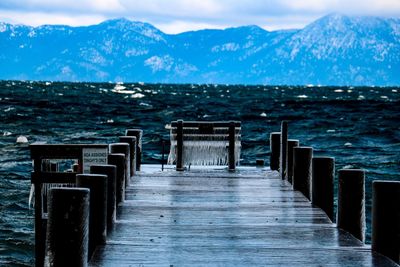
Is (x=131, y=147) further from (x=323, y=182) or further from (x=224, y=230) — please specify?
(x=224, y=230)

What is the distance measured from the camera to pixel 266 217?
37.2 feet

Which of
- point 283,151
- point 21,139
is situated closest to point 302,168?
point 283,151

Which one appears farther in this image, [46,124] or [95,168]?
[46,124]

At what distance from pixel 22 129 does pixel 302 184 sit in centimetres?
4043

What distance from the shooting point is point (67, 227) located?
728cm

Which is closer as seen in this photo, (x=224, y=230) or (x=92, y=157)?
(x=224, y=230)

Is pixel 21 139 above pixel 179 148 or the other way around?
the other way around

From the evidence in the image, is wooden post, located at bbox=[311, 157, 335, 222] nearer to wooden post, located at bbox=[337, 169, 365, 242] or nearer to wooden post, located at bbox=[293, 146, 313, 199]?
wooden post, located at bbox=[293, 146, 313, 199]

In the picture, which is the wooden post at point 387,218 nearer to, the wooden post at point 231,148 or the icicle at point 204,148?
the wooden post at point 231,148

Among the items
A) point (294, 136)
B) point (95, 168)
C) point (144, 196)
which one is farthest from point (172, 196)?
point (294, 136)

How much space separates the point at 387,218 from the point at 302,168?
4902 mm

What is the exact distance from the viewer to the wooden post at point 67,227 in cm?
721

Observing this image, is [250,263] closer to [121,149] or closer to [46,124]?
[121,149]

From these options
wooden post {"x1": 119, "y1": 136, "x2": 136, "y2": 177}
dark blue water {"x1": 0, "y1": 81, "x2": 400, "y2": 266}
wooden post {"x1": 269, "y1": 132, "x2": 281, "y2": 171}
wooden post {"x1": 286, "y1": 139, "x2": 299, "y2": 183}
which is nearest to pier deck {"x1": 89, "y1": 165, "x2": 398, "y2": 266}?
wooden post {"x1": 286, "y1": 139, "x2": 299, "y2": 183}
